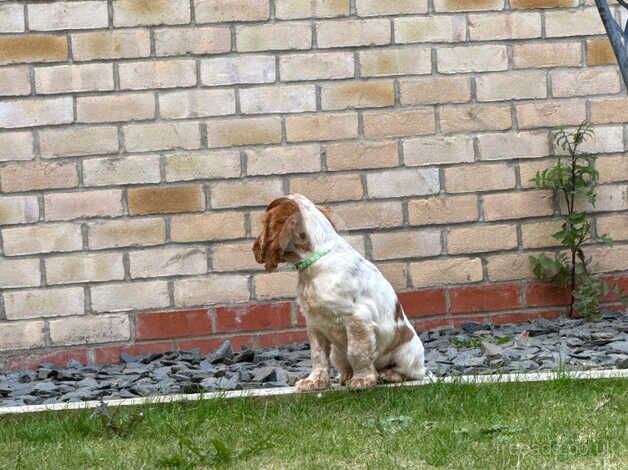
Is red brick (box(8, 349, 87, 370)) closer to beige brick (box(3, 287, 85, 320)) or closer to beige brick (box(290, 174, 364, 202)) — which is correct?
beige brick (box(3, 287, 85, 320))

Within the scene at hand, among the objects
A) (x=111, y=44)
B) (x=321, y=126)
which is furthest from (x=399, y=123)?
(x=111, y=44)

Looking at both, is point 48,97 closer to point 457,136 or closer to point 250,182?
point 250,182

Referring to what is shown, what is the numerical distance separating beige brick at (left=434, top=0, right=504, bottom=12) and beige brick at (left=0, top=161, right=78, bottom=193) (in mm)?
2333

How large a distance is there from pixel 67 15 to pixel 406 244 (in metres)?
2.35

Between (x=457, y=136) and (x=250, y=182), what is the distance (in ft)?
4.14

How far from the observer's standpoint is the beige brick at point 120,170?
6918 mm

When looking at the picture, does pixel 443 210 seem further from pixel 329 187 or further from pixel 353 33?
pixel 353 33

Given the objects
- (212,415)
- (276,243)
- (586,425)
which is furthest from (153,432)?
(586,425)

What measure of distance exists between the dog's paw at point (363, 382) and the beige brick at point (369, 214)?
6.81ft

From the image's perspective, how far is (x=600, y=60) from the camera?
288 inches

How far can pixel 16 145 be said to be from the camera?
6871mm

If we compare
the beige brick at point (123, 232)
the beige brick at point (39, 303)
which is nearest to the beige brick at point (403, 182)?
the beige brick at point (123, 232)

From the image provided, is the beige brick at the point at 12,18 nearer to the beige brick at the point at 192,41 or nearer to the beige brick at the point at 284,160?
the beige brick at the point at 192,41

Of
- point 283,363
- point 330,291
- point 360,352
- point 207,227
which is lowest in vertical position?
point 283,363
